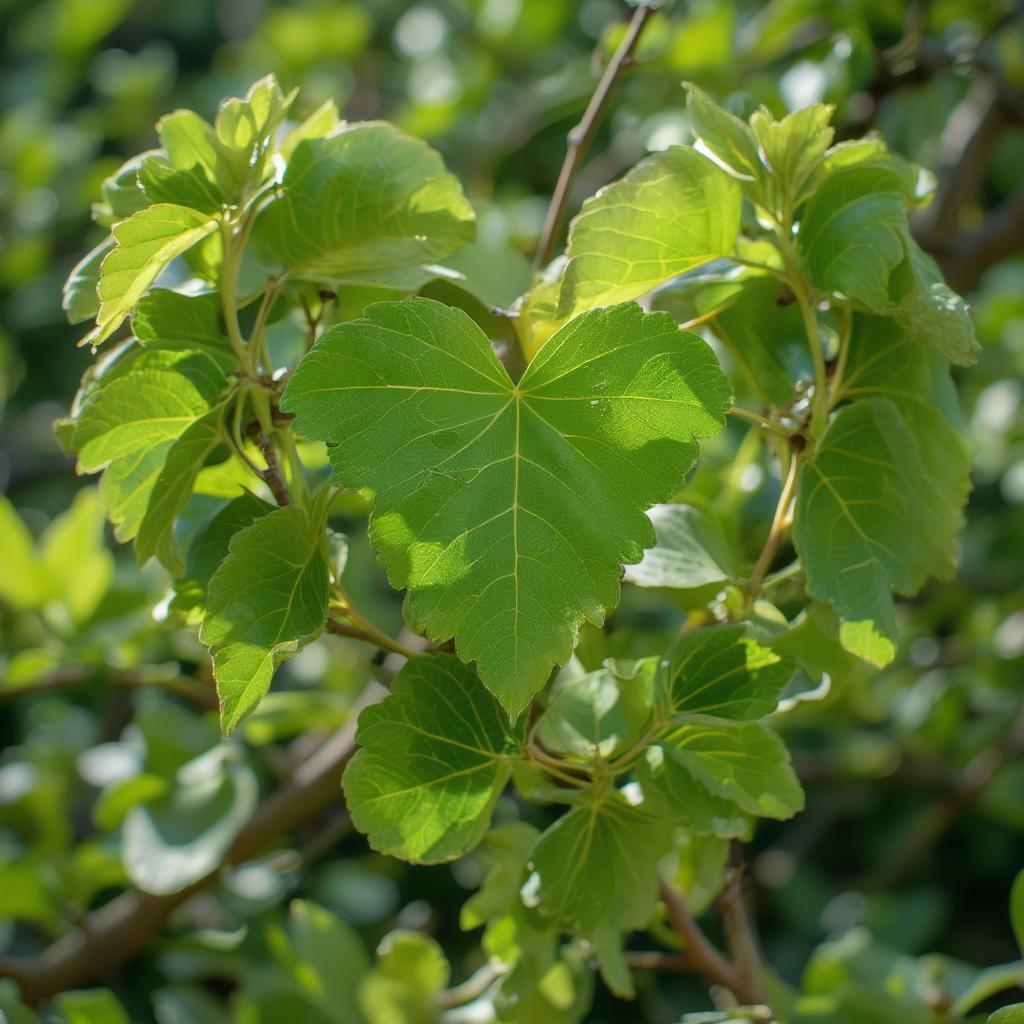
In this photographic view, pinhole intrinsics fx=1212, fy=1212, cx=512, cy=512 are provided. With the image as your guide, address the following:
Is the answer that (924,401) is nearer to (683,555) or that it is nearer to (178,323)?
(683,555)

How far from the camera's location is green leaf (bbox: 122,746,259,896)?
3.36 ft

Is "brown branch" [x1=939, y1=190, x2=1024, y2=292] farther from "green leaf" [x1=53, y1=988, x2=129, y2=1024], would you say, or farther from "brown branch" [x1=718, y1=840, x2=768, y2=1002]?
"green leaf" [x1=53, y1=988, x2=129, y2=1024]

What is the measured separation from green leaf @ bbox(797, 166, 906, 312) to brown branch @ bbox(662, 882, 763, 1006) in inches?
16.3

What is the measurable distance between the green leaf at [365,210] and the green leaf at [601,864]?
321 mm

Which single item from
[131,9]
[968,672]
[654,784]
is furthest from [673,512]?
[131,9]

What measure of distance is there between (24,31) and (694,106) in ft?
7.36

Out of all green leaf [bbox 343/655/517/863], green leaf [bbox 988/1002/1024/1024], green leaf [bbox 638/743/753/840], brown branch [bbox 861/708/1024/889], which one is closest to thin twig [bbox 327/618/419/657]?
green leaf [bbox 343/655/517/863]

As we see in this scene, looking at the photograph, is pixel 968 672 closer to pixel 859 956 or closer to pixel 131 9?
pixel 859 956

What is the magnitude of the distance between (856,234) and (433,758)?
1.16 feet

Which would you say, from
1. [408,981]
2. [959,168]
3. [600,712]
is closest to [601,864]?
[600,712]

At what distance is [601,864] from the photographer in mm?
676

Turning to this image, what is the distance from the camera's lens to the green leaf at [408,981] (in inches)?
38.8

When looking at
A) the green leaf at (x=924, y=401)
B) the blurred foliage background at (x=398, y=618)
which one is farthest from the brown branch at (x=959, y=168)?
the green leaf at (x=924, y=401)

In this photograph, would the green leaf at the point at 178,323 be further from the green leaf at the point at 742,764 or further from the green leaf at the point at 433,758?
the green leaf at the point at 742,764
